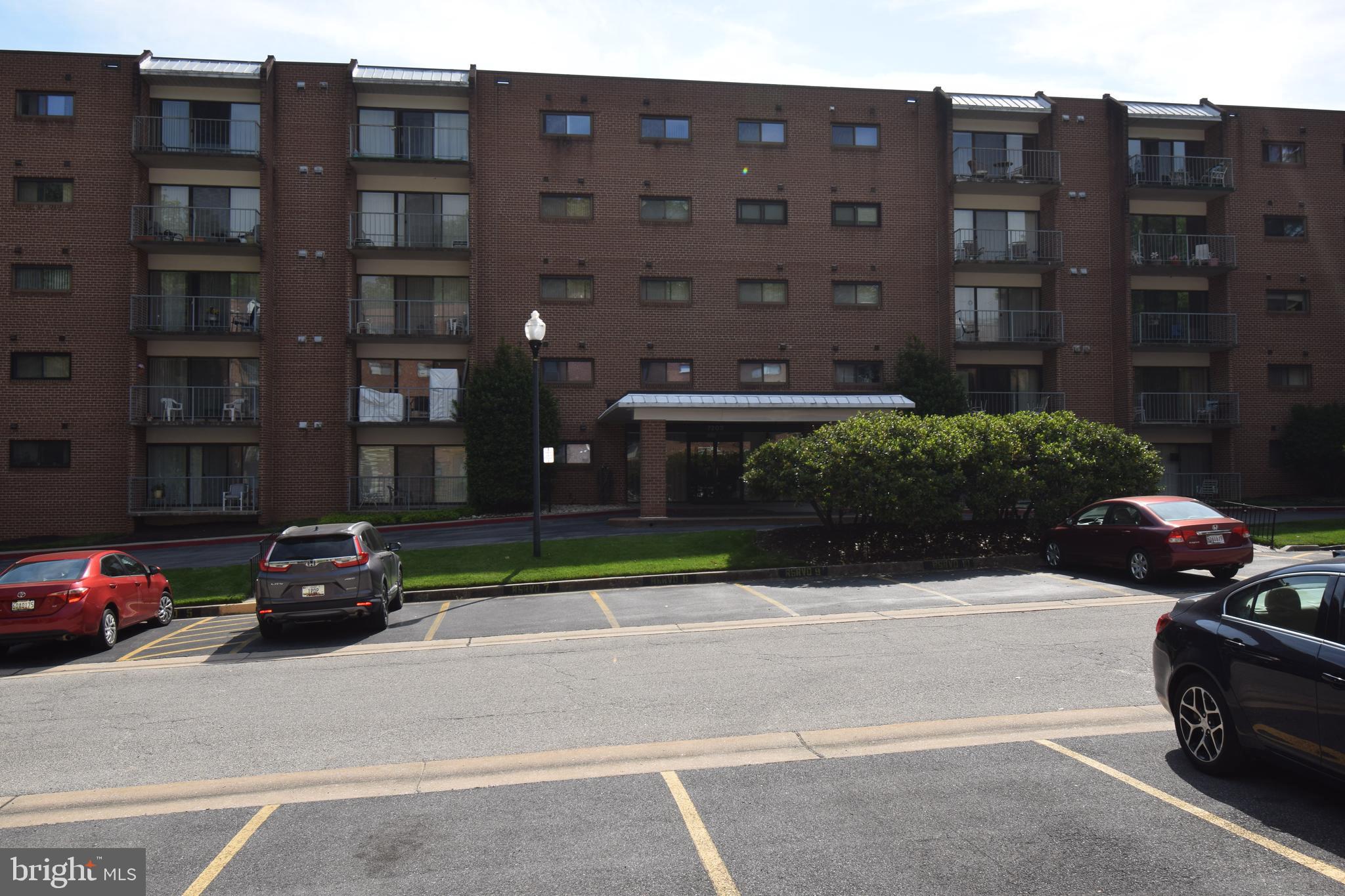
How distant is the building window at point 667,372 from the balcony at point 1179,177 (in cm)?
1689

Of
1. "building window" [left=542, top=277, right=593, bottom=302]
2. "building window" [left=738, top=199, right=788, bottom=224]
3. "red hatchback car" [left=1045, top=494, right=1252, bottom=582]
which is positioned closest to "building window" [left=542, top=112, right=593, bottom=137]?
"building window" [left=542, top=277, right=593, bottom=302]

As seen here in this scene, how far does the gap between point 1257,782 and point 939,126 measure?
2948 cm

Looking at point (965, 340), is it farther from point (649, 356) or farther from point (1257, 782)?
point (1257, 782)

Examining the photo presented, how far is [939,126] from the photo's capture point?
3106 centimetres

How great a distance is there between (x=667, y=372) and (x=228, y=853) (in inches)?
1013

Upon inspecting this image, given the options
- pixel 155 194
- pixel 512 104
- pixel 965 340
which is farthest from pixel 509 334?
pixel 965 340

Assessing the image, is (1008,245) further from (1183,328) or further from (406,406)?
(406,406)

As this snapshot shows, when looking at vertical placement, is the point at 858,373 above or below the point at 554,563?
above

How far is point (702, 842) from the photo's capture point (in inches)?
188

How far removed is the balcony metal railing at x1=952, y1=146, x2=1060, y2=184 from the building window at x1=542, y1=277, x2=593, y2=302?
13291 millimetres

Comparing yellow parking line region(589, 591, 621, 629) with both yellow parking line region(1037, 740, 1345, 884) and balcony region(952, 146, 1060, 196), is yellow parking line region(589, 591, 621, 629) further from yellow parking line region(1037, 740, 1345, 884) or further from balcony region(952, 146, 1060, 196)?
balcony region(952, 146, 1060, 196)

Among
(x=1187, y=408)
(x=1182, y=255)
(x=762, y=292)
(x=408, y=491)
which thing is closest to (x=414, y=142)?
(x=408, y=491)

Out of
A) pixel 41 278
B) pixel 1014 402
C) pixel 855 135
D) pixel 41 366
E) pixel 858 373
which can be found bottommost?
pixel 1014 402

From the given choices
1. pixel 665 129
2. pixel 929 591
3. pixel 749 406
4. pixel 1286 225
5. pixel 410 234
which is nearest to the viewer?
pixel 929 591
